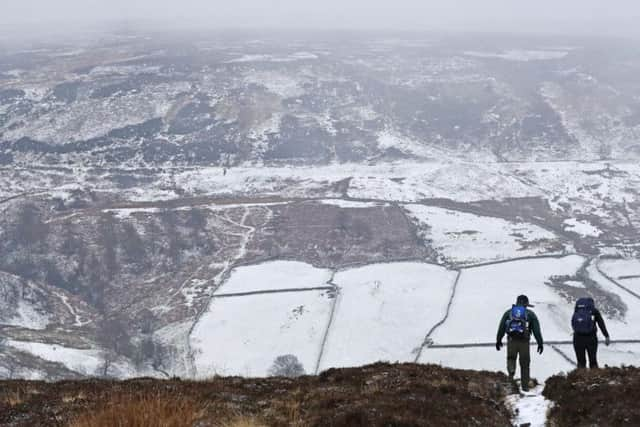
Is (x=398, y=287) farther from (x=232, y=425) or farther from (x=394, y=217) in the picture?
(x=232, y=425)

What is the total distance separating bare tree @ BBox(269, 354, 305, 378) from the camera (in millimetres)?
46719

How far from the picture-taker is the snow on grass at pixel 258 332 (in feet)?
156

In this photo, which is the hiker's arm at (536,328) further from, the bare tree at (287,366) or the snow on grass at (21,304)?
the snow on grass at (21,304)

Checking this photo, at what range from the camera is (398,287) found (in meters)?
59.7

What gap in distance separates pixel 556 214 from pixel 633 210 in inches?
413

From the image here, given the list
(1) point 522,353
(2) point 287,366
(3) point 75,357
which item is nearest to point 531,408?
(1) point 522,353

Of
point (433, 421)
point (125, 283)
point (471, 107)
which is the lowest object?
point (125, 283)

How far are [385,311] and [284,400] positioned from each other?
1530 inches

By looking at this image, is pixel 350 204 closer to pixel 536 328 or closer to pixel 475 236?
pixel 475 236

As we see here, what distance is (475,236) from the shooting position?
244 feet

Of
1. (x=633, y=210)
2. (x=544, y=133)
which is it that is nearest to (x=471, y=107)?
(x=544, y=133)

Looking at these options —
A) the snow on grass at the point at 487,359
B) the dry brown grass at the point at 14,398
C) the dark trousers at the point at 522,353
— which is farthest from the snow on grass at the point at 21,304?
the dark trousers at the point at 522,353

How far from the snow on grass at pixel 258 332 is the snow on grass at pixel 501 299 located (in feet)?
33.9

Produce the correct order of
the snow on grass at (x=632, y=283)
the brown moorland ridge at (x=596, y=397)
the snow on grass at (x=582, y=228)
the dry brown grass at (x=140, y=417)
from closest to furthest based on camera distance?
1. the dry brown grass at (x=140, y=417)
2. the brown moorland ridge at (x=596, y=397)
3. the snow on grass at (x=632, y=283)
4. the snow on grass at (x=582, y=228)
